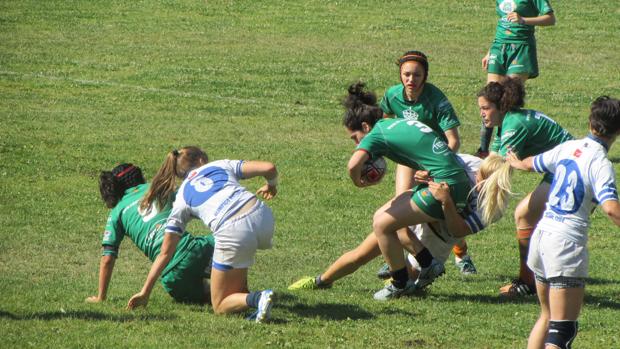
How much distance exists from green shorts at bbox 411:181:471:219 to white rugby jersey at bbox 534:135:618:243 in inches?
68.0

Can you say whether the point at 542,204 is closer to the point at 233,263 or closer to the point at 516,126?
the point at 516,126

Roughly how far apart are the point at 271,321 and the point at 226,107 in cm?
944

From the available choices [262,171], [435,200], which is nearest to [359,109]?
[435,200]

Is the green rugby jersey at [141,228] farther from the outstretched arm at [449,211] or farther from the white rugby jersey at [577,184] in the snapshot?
the white rugby jersey at [577,184]

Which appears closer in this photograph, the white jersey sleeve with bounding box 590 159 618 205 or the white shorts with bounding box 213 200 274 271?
the white jersey sleeve with bounding box 590 159 618 205

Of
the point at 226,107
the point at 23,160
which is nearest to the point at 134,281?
the point at 23,160

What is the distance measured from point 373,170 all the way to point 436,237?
0.86 m

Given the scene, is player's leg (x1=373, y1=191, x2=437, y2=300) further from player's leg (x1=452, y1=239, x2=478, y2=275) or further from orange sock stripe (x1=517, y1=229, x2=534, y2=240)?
player's leg (x1=452, y1=239, x2=478, y2=275)

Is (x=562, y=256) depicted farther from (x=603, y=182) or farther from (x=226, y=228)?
(x=226, y=228)

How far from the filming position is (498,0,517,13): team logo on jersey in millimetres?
14367

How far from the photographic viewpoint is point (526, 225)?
871cm

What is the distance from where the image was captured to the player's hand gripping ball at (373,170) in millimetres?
8438

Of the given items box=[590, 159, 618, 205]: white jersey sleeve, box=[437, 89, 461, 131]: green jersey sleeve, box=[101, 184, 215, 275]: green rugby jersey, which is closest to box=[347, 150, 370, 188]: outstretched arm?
box=[101, 184, 215, 275]: green rugby jersey

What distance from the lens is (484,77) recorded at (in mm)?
19156
